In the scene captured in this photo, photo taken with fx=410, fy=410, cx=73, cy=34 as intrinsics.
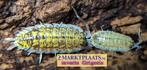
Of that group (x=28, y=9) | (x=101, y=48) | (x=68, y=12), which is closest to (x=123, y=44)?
(x=101, y=48)

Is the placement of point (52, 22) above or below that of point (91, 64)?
above

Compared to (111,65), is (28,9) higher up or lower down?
higher up

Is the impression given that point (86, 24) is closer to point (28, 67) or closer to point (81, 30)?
point (81, 30)

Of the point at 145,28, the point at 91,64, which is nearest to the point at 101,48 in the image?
the point at 91,64

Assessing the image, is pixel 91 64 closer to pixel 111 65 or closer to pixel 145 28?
pixel 111 65

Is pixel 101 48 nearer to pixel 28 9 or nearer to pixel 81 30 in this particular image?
pixel 81 30

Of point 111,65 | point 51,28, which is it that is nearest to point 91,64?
point 111,65
